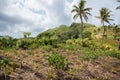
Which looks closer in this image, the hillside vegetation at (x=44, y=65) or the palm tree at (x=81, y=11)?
the hillside vegetation at (x=44, y=65)

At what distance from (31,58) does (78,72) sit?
3.36 meters

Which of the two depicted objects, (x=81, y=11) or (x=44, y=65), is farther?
(x=81, y=11)

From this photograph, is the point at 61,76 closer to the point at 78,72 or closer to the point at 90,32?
the point at 78,72

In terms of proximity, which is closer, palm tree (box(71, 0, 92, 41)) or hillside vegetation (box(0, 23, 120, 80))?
hillside vegetation (box(0, 23, 120, 80))

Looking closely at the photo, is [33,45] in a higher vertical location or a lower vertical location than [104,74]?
higher

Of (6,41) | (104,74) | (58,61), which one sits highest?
(6,41)

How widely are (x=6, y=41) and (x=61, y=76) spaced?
28.7 feet

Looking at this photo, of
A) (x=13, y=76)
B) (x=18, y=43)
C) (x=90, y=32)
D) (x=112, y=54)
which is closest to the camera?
(x=13, y=76)

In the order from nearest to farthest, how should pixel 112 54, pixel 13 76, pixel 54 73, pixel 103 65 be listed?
1. pixel 13 76
2. pixel 54 73
3. pixel 103 65
4. pixel 112 54

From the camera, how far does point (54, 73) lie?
15430 mm

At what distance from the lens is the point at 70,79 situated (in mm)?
15586

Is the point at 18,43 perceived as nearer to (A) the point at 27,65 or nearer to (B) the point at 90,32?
(A) the point at 27,65

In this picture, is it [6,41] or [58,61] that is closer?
[58,61]

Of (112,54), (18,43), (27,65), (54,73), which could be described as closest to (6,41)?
(18,43)
